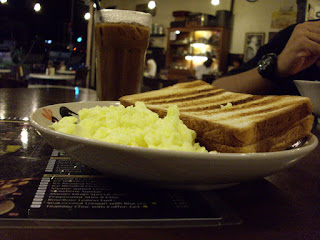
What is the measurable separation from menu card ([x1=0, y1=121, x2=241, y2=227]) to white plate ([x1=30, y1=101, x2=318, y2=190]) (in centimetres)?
3

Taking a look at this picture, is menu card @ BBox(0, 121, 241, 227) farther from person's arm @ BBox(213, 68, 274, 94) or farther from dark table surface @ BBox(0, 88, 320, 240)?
person's arm @ BBox(213, 68, 274, 94)

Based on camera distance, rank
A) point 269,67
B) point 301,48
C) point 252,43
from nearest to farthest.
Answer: point 301,48 < point 269,67 < point 252,43

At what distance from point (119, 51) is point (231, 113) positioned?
671mm

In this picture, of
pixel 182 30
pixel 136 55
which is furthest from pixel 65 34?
pixel 136 55

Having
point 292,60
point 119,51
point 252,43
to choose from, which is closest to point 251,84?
point 292,60

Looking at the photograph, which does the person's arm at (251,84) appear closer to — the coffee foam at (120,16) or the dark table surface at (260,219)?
the coffee foam at (120,16)

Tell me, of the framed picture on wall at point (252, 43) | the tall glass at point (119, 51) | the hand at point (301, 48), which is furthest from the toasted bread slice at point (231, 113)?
the framed picture on wall at point (252, 43)

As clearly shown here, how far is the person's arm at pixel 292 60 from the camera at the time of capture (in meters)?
1.61

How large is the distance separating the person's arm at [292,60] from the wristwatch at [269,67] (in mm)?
24

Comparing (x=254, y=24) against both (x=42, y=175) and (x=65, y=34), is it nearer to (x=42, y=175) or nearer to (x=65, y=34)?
(x=65, y=34)

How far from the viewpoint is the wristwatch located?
6.12 ft

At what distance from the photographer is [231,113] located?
0.73 metres

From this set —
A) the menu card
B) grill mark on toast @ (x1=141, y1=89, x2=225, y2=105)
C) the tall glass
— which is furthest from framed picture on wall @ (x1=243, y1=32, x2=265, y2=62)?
the menu card

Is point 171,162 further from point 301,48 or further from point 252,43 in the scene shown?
point 252,43
